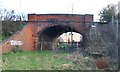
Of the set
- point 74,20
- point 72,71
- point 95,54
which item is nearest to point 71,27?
point 74,20

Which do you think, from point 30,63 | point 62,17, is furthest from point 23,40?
point 30,63

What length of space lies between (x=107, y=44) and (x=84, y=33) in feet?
33.6

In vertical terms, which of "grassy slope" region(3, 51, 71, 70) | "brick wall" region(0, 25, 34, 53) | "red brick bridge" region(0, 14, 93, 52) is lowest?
"grassy slope" region(3, 51, 71, 70)

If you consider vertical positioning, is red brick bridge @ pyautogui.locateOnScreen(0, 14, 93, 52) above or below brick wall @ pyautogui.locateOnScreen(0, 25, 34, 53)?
above

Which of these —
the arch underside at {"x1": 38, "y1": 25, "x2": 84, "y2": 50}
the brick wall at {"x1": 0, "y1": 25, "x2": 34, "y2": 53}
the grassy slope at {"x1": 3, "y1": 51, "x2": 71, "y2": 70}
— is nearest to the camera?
the grassy slope at {"x1": 3, "y1": 51, "x2": 71, "y2": 70}

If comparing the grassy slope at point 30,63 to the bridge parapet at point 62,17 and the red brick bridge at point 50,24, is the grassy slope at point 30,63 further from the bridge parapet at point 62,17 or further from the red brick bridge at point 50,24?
the bridge parapet at point 62,17

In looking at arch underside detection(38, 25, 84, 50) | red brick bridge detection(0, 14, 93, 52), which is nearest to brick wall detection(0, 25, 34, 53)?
red brick bridge detection(0, 14, 93, 52)

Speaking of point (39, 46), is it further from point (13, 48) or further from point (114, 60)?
point (114, 60)

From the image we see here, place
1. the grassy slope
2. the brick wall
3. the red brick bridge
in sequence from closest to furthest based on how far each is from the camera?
the grassy slope < the brick wall < the red brick bridge

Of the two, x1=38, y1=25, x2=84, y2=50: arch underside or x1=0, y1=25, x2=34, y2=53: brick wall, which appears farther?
x1=38, y1=25, x2=84, y2=50: arch underside

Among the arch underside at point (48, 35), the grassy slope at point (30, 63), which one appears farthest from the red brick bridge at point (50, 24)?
the grassy slope at point (30, 63)

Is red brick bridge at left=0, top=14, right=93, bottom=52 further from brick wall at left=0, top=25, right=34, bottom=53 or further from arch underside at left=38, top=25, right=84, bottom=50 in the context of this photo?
arch underside at left=38, top=25, right=84, bottom=50

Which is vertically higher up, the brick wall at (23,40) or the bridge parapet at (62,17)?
the bridge parapet at (62,17)

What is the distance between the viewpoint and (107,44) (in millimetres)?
25844
